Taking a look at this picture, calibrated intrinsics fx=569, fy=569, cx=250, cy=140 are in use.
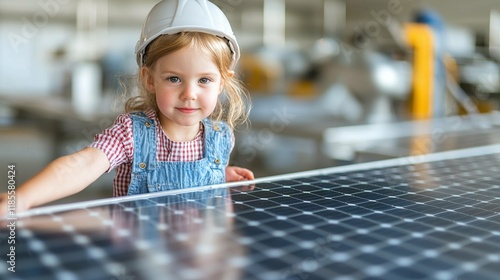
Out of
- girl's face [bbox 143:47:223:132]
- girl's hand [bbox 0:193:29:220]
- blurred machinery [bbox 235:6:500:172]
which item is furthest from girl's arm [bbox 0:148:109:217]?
blurred machinery [bbox 235:6:500:172]

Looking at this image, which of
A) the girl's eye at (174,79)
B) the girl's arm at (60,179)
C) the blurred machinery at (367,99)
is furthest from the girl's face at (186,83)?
the blurred machinery at (367,99)

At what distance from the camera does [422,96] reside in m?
2.37

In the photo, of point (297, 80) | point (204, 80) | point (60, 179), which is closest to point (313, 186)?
point (204, 80)

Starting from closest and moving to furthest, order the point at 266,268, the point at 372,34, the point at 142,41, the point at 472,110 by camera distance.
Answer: the point at 266,268 → the point at 142,41 → the point at 472,110 → the point at 372,34

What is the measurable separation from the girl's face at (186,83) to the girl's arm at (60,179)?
0.10 meters

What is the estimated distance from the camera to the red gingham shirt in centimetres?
68

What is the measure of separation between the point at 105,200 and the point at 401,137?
4.24 feet

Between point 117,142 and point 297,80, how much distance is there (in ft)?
10.6

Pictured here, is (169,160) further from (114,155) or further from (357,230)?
(357,230)

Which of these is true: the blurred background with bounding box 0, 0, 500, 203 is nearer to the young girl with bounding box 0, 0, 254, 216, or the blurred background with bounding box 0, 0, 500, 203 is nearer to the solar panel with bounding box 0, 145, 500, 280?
the young girl with bounding box 0, 0, 254, 216

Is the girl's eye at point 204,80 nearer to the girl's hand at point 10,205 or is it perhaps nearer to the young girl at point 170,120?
the young girl at point 170,120

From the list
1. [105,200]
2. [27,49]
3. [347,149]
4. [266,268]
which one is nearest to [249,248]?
[266,268]

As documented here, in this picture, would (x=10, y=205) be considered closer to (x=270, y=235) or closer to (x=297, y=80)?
(x=270, y=235)

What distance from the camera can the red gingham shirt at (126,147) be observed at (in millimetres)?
682
